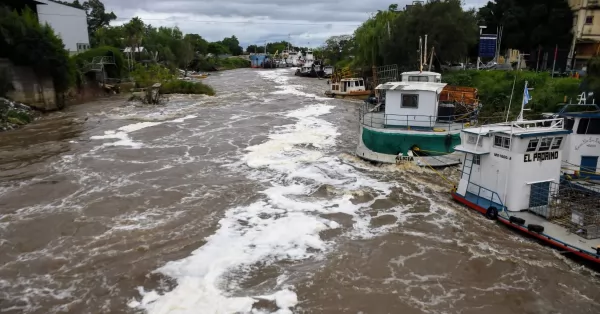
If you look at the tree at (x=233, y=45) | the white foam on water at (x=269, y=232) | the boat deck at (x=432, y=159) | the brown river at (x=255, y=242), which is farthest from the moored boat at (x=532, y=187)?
the tree at (x=233, y=45)

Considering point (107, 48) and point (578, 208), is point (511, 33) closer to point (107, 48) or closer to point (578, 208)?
point (578, 208)

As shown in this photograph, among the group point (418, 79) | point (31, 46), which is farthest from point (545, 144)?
point (31, 46)

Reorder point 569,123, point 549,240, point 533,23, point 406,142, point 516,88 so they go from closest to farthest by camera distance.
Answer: point 549,240
point 569,123
point 406,142
point 516,88
point 533,23

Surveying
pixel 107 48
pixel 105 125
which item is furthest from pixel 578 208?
pixel 107 48

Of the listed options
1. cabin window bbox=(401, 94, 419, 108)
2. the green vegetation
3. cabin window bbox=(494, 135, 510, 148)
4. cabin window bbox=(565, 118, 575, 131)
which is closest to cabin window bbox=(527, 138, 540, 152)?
cabin window bbox=(494, 135, 510, 148)

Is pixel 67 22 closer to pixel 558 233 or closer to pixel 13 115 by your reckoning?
pixel 13 115

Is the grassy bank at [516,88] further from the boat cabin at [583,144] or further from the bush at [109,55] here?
the bush at [109,55]
